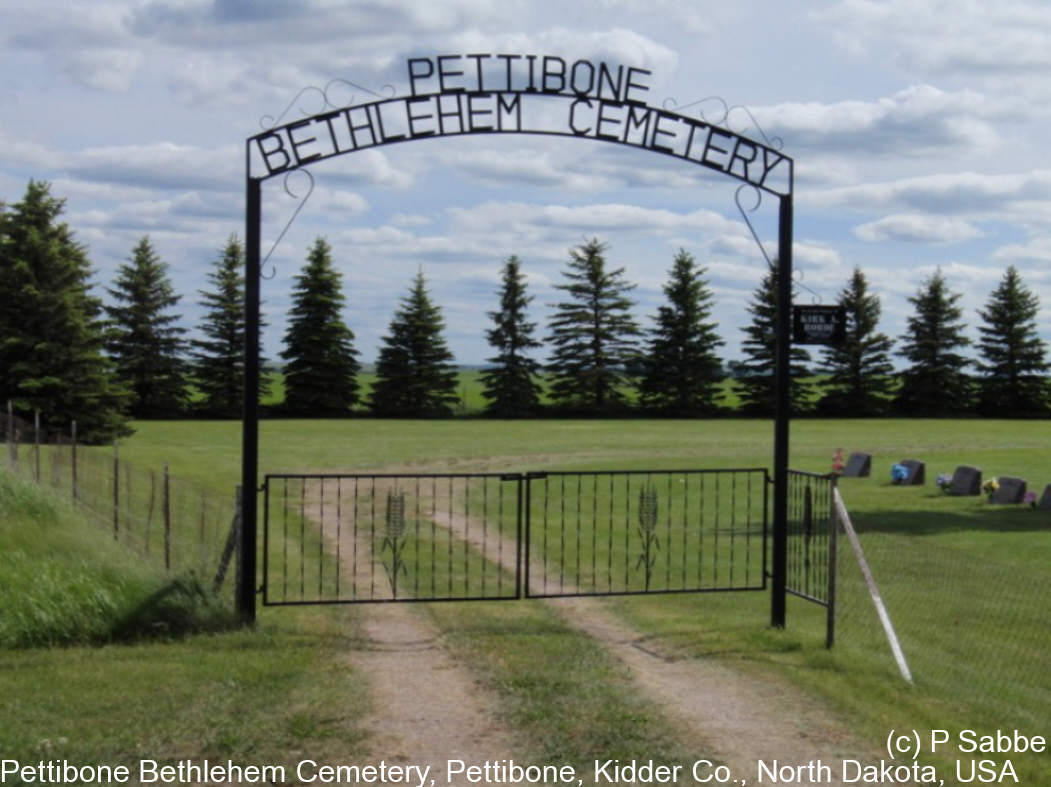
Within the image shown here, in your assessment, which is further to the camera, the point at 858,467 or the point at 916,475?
the point at 858,467

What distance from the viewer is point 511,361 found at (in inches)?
2813

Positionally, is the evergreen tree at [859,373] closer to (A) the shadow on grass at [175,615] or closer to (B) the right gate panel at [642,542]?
(B) the right gate panel at [642,542]

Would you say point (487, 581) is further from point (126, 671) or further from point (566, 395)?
point (566, 395)

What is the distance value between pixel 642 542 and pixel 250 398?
8.17 metres

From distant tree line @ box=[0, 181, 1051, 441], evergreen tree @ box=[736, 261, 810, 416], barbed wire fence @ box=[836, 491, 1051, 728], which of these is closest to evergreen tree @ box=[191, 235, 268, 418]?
distant tree line @ box=[0, 181, 1051, 441]

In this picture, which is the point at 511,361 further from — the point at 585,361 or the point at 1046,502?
the point at 1046,502

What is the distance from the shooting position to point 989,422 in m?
66.5

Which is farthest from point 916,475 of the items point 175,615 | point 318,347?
point 318,347

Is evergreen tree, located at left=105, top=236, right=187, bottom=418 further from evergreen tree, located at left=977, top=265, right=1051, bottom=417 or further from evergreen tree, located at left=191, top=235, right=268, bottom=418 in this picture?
evergreen tree, located at left=977, top=265, right=1051, bottom=417

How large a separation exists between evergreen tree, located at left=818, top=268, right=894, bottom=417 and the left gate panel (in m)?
54.2

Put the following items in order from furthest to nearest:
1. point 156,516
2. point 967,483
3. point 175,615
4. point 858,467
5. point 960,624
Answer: point 858,467
point 967,483
point 156,516
point 960,624
point 175,615

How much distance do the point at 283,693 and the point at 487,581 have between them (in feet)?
17.7

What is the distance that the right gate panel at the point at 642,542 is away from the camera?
11719mm

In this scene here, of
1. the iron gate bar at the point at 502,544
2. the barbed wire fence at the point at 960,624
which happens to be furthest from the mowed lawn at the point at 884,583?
the iron gate bar at the point at 502,544
